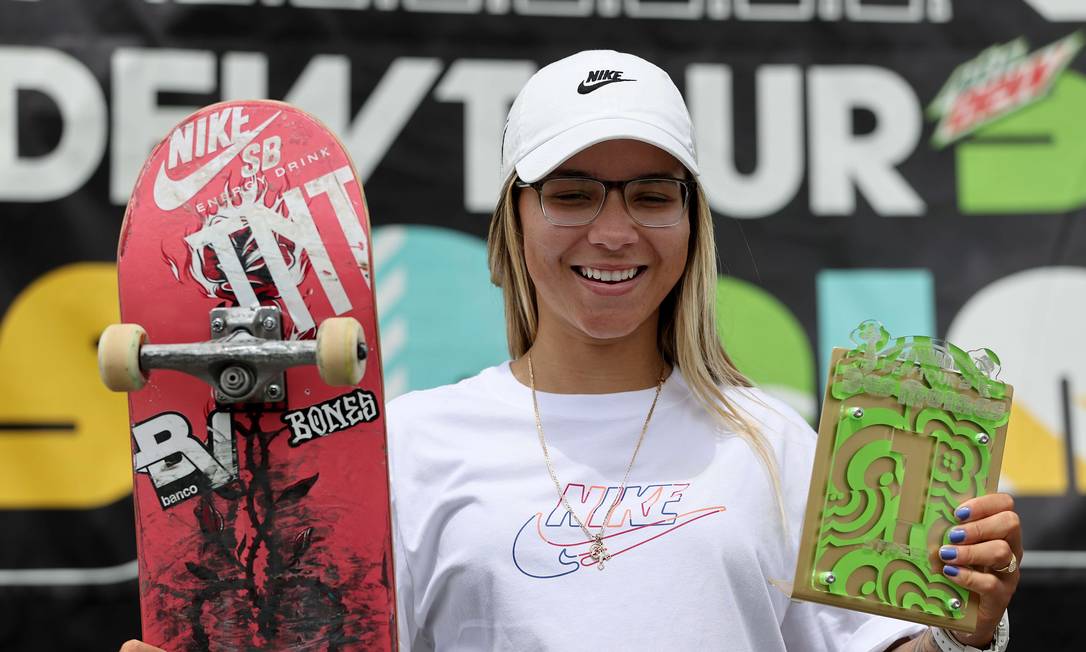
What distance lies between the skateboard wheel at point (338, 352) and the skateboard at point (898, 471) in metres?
0.60

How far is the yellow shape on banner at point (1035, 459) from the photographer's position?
2799 millimetres

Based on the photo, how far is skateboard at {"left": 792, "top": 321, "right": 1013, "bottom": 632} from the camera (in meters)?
1.40

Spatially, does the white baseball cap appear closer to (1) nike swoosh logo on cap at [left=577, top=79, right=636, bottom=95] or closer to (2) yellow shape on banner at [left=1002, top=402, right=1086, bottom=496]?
(1) nike swoosh logo on cap at [left=577, top=79, right=636, bottom=95]

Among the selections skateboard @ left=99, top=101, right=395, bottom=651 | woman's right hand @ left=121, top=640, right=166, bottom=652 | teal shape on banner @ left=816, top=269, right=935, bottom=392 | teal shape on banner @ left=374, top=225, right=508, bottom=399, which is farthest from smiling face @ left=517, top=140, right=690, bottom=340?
teal shape on banner @ left=816, top=269, right=935, bottom=392

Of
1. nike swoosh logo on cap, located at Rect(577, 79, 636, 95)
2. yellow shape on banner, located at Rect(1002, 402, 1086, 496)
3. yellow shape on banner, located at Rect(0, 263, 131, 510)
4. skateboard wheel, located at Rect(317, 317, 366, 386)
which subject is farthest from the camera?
yellow shape on banner, located at Rect(1002, 402, 1086, 496)

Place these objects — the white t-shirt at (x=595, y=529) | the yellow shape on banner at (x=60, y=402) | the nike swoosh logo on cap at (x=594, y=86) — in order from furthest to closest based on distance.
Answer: the yellow shape on banner at (x=60, y=402) → the nike swoosh logo on cap at (x=594, y=86) → the white t-shirt at (x=595, y=529)

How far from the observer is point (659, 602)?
141cm

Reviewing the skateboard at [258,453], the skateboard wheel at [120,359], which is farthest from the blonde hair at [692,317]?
the skateboard wheel at [120,359]

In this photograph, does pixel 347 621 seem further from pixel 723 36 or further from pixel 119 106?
pixel 723 36

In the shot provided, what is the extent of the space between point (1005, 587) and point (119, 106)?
2.33 metres

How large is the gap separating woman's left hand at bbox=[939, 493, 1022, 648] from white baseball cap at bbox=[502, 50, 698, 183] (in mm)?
583

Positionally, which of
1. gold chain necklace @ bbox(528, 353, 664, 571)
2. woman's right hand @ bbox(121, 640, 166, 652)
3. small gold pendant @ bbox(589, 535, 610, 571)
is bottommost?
woman's right hand @ bbox(121, 640, 166, 652)

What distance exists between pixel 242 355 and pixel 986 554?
959mm

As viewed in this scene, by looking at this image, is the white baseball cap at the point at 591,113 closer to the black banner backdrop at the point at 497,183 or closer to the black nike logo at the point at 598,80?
the black nike logo at the point at 598,80
